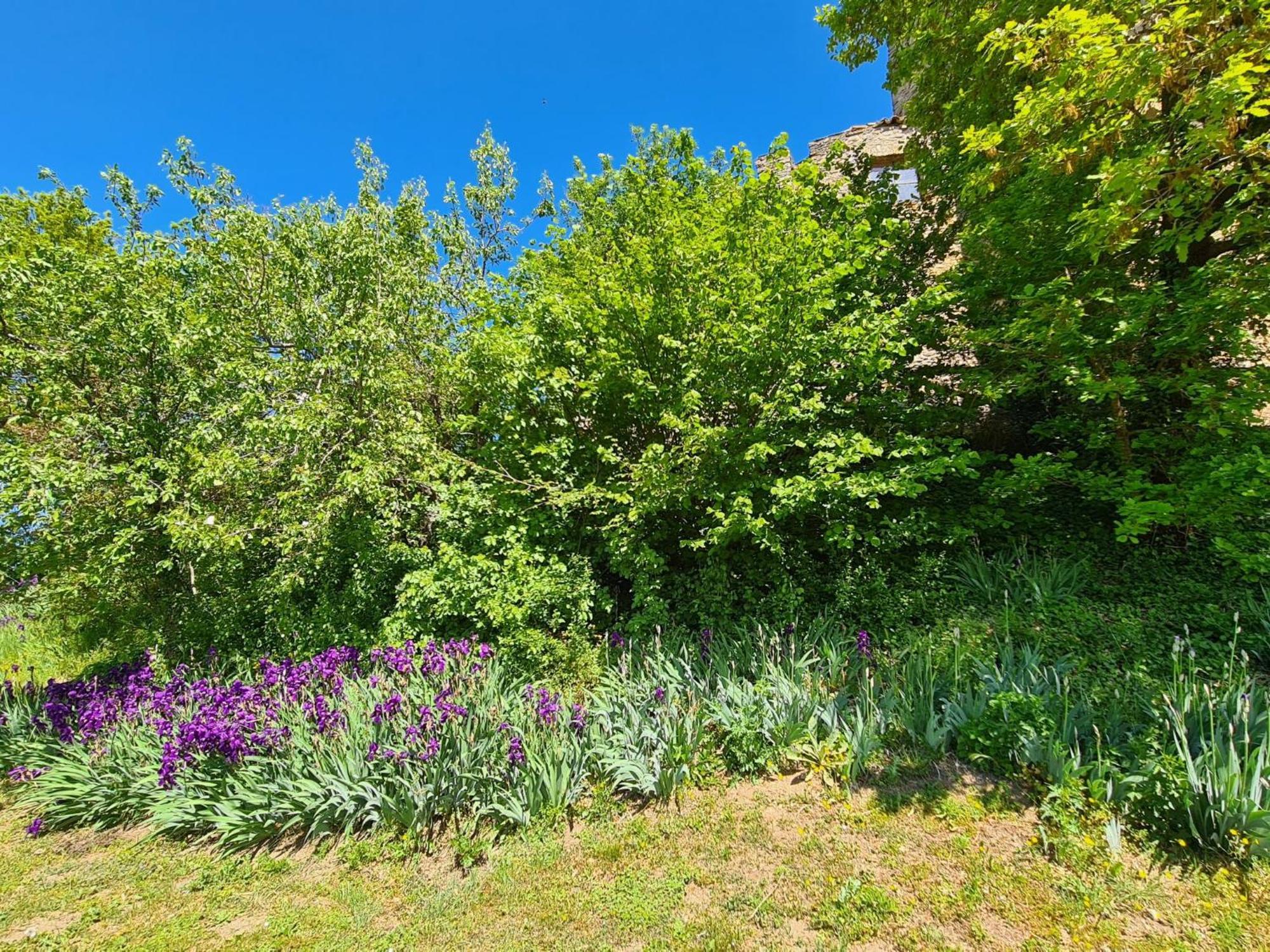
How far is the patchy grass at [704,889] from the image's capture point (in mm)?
2402

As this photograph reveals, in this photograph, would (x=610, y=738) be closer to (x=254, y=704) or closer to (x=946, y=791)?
(x=946, y=791)

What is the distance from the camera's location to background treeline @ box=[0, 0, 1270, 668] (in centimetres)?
433

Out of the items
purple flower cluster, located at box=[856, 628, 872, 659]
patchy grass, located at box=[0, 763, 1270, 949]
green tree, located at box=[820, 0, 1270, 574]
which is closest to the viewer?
patchy grass, located at box=[0, 763, 1270, 949]

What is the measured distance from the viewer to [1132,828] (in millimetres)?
2703

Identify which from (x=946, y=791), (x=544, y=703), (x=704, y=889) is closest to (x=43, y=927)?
(x=544, y=703)

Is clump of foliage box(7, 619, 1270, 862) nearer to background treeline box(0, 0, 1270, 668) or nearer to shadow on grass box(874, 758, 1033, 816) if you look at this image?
shadow on grass box(874, 758, 1033, 816)

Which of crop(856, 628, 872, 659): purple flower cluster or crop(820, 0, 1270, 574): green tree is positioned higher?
crop(820, 0, 1270, 574): green tree

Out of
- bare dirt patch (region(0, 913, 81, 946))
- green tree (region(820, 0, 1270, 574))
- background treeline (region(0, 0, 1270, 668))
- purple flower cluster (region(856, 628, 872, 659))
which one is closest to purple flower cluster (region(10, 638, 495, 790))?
background treeline (region(0, 0, 1270, 668))

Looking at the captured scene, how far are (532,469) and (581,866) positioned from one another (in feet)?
11.7

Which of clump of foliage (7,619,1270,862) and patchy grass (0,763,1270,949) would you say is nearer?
patchy grass (0,763,1270,949)

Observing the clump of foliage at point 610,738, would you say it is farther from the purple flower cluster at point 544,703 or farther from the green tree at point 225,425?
the green tree at point 225,425

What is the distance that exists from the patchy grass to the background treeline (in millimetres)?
1849

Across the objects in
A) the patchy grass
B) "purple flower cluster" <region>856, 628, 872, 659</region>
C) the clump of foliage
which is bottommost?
the patchy grass

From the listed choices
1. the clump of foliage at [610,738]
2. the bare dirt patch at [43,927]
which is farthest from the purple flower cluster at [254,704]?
the bare dirt patch at [43,927]
